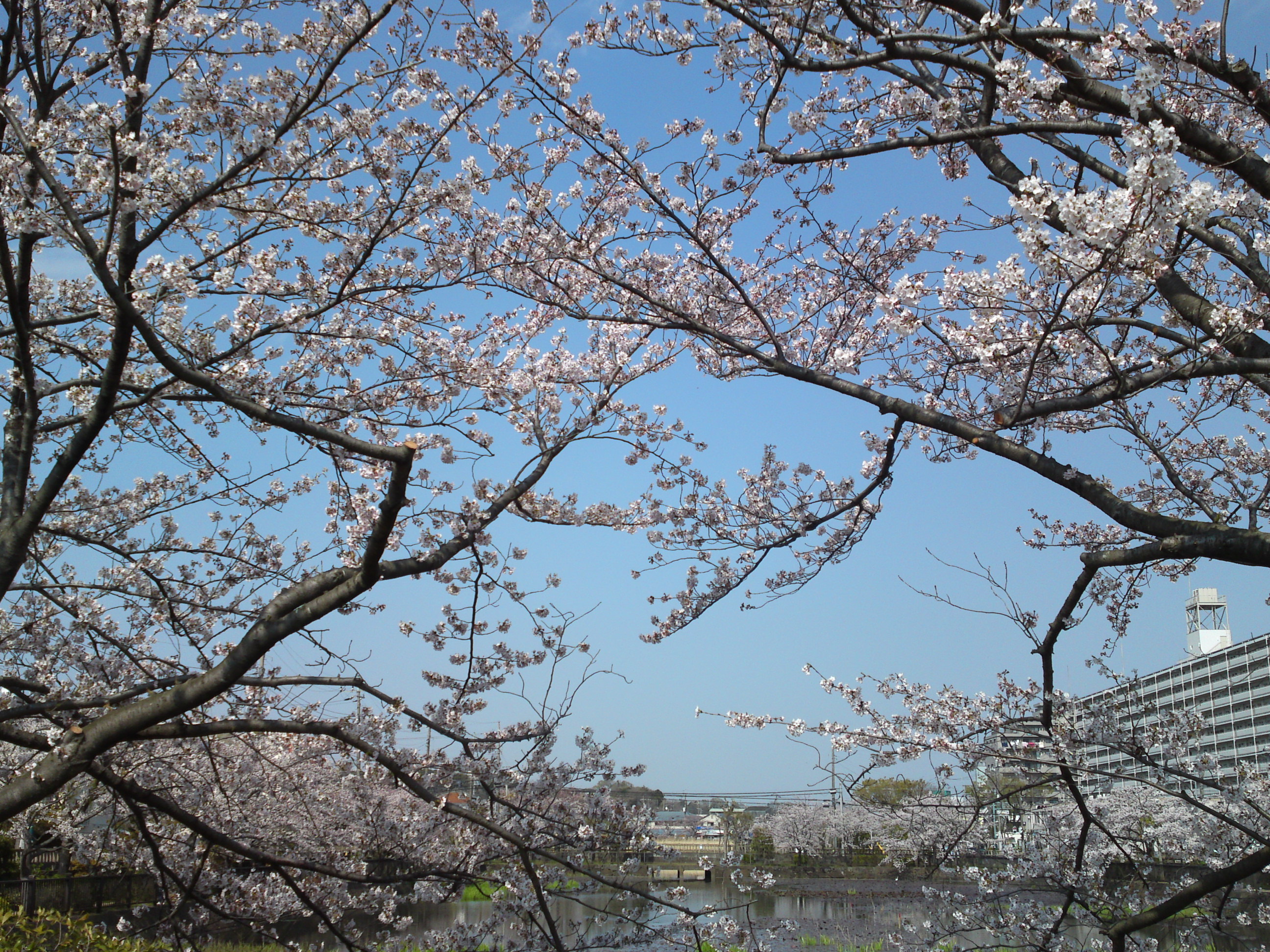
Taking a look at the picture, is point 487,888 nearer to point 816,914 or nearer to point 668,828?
point 668,828

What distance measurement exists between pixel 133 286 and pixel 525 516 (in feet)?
7.24

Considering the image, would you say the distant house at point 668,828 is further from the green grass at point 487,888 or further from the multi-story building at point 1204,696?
the multi-story building at point 1204,696

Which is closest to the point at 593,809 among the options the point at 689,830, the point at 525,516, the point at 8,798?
the point at 525,516

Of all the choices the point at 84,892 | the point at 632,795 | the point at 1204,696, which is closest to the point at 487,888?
the point at 632,795

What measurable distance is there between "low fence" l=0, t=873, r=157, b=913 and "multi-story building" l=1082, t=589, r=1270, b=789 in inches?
404

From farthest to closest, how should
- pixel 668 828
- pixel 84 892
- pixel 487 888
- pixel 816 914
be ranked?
pixel 816 914
pixel 84 892
pixel 668 828
pixel 487 888

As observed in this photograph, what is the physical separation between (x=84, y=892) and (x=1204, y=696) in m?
14.8

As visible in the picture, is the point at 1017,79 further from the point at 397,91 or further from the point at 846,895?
the point at 846,895

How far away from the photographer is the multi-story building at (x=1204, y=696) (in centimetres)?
398

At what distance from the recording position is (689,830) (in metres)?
7.16

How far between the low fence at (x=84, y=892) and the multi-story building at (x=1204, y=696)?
10265mm

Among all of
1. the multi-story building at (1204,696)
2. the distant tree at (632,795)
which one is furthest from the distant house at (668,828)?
the multi-story building at (1204,696)

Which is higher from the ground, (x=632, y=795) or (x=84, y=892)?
(x=632, y=795)

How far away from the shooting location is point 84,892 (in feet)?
38.7
